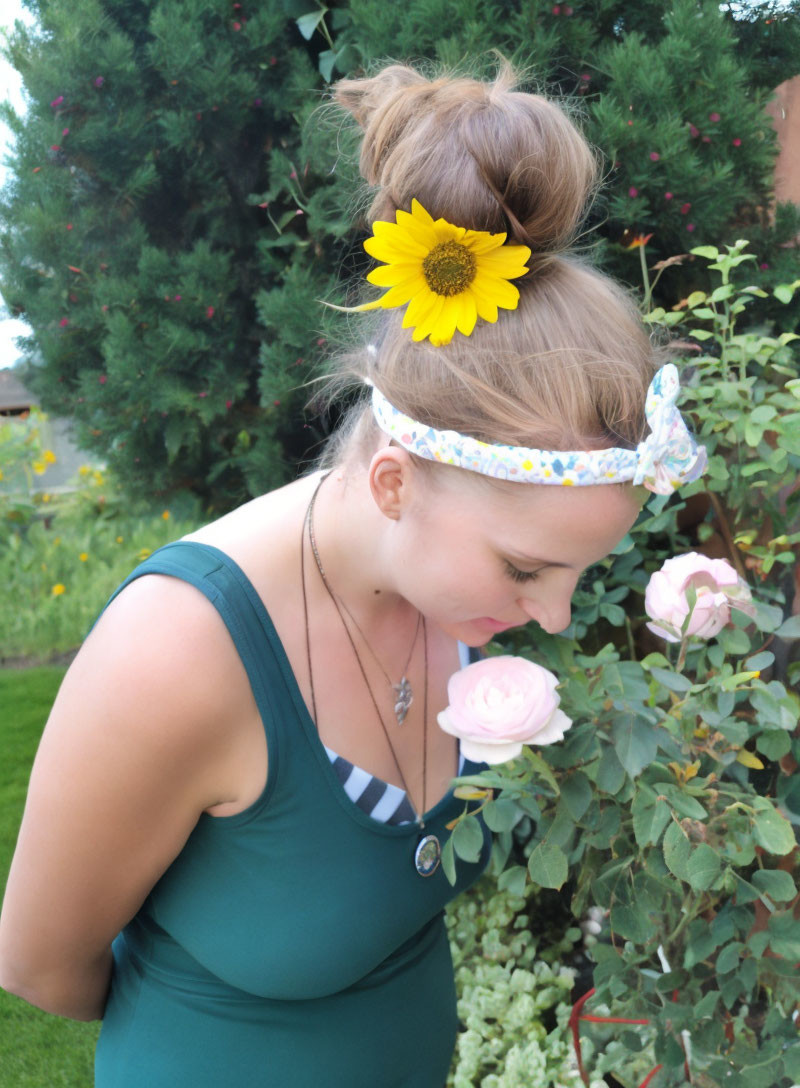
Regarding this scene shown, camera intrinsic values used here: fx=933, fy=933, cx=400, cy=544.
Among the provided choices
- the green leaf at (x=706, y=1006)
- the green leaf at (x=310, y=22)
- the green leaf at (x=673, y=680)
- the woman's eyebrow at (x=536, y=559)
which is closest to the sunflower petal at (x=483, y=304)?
the woman's eyebrow at (x=536, y=559)

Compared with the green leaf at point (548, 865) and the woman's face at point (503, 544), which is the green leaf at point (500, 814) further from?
the woman's face at point (503, 544)

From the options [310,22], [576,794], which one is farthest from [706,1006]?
[310,22]

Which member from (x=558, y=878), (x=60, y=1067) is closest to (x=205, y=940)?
(x=558, y=878)

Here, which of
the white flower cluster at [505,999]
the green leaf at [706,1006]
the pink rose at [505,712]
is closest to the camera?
the pink rose at [505,712]

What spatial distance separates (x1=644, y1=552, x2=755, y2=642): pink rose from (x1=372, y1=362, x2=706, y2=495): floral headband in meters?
0.18

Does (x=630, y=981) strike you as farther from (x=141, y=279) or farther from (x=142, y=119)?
(x=142, y=119)

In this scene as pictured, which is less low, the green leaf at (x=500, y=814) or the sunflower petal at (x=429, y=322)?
the sunflower petal at (x=429, y=322)

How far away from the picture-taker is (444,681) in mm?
1598

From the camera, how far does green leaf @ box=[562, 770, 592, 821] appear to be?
3.89ft

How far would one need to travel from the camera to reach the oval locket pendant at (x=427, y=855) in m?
1.35

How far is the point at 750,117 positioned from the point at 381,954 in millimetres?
1869

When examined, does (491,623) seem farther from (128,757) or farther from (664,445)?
(128,757)

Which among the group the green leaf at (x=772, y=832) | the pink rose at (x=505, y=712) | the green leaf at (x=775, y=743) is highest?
the pink rose at (x=505, y=712)

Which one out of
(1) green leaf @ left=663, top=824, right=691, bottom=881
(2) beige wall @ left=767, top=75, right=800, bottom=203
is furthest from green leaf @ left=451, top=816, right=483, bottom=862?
(2) beige wall @ left=767, top=75, right=800, bottom=203
